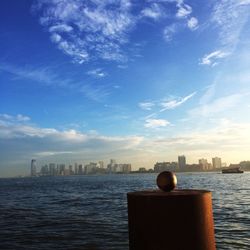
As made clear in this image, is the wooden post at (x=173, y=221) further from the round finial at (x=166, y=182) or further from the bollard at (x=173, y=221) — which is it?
the round finial at (x=166, y=182)

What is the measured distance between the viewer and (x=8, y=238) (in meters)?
17.1

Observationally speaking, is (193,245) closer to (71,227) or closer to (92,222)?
(71,227)

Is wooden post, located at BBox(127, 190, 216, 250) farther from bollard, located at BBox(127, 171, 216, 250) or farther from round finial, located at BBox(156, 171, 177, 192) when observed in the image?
round finial, located at BBox(156, 171, 177, 192)

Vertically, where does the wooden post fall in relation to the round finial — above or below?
below

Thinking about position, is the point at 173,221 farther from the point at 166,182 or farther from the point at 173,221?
the point at 166,182

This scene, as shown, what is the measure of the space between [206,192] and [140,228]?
1078mm

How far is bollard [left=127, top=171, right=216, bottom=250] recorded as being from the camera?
5.29 m

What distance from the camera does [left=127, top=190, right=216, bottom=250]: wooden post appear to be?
5.29 m

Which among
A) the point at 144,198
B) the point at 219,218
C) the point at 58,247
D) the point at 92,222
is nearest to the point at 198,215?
the point at 144,198

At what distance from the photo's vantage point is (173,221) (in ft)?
17.3

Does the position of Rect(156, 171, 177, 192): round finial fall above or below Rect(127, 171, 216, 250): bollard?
above

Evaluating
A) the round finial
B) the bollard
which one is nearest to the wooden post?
the bollard

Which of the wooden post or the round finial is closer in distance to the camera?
the wooden post

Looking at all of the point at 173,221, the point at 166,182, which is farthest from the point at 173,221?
A: the point at 166,182
